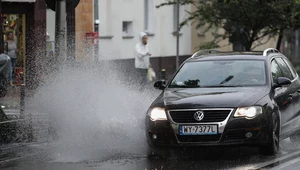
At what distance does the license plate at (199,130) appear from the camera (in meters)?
11.9

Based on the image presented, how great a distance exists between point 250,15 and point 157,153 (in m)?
15.1

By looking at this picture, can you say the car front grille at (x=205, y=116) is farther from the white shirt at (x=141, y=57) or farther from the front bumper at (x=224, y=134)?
the white shirt at (x=141, y=57)

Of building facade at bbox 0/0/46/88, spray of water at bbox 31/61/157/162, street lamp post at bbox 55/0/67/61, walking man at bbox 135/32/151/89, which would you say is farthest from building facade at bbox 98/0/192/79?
street lamp post at bbox 55/0/67/61

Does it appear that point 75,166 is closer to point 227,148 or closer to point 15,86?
point 227,148

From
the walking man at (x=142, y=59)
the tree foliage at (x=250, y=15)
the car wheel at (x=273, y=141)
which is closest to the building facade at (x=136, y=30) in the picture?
the tree foliage at (x=250, y=15)

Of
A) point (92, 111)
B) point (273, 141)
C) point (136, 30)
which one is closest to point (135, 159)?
point (273, 141)

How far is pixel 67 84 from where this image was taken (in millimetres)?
16547

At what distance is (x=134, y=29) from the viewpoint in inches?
1286

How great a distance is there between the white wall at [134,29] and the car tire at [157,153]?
566 inches

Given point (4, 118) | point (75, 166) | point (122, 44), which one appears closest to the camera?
point (75, 166)

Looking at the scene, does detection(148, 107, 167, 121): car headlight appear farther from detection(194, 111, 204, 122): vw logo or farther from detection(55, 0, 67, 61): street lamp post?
detection(55, 0, 67, 61): street lamp post

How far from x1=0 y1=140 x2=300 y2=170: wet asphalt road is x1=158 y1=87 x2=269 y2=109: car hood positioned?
2.44 ft

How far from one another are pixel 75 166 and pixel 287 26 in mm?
17167

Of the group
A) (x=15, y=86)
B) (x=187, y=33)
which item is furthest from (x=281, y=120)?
(x=187, y=33)
